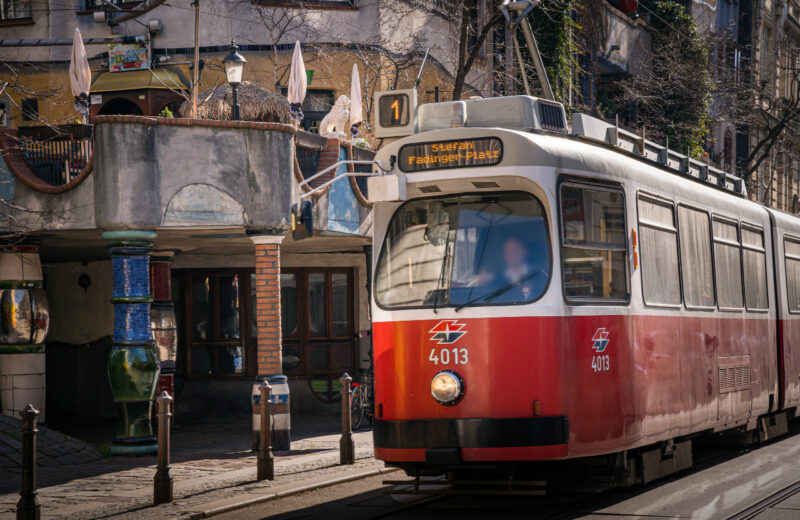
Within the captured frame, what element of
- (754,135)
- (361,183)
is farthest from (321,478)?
(754,135)

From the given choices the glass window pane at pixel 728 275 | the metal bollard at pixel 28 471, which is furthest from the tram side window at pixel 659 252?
the metal bollard at pixel 28 471

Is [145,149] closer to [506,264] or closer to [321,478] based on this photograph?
[321,478]

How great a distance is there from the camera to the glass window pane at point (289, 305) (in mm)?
22609

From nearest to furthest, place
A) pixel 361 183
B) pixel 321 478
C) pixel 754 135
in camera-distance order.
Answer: pixel 321 478 → pixel 361 183 → pixel 754 135

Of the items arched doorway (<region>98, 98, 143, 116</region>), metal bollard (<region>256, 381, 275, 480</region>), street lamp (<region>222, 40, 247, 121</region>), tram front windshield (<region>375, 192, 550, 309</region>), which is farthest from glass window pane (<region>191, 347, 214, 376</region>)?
tram front windshield (<region>375, 192, 550, 309</region>)

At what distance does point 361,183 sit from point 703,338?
326 inches

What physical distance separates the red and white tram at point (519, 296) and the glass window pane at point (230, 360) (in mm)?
12300

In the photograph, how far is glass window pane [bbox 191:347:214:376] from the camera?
2231 cm

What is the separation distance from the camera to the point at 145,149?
50.3 ft

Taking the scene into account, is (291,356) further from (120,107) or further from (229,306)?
(120,107)

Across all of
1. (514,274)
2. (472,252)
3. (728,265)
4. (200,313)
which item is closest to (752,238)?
(728,265)

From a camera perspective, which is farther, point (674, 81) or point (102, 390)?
point (674, 81)

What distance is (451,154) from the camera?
991cm

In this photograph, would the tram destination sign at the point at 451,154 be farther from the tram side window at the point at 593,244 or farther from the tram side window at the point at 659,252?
the tram side window at the point at 659,252
